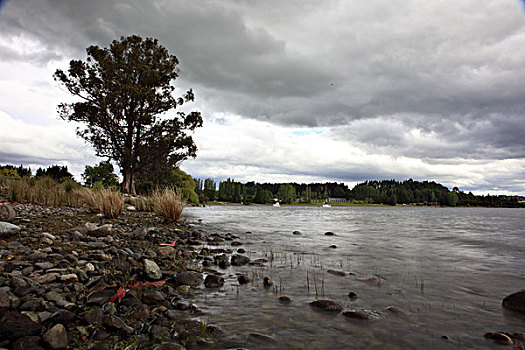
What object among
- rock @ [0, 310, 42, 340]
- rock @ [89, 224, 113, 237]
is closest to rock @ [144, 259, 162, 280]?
rock @ [0, 310, 42, 340]

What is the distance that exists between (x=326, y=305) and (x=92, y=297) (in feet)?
10.8

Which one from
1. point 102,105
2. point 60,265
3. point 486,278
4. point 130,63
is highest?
point 130,63

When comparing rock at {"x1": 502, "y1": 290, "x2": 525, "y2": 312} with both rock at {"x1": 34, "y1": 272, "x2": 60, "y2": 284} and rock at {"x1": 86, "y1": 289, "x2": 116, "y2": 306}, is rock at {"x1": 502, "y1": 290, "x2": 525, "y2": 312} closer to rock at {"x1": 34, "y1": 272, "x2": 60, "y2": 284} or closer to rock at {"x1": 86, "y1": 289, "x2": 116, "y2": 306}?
rock at {"x1": 86, "y1": 289, "x2": 116, "y2": 306}

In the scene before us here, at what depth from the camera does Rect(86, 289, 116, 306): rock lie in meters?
3.84

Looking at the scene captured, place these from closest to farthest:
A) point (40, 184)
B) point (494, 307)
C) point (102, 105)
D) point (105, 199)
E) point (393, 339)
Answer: point (393, 339)
point (494, 307)
point (105, 199)
point (40, 184)
point (102, 105)

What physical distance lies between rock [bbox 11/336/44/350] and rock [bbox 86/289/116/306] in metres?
0.99

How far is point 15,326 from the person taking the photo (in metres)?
2.90

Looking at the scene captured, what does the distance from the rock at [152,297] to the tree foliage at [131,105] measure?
2821cm

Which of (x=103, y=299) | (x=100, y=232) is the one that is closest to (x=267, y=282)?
(x=103, y=299)

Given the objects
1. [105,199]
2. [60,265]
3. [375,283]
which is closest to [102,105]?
[105,199]

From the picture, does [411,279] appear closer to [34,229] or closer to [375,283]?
[375,283]

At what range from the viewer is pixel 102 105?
29312 mm

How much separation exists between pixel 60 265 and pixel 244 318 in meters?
3.30

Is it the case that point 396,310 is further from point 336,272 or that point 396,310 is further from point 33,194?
point 33,194
